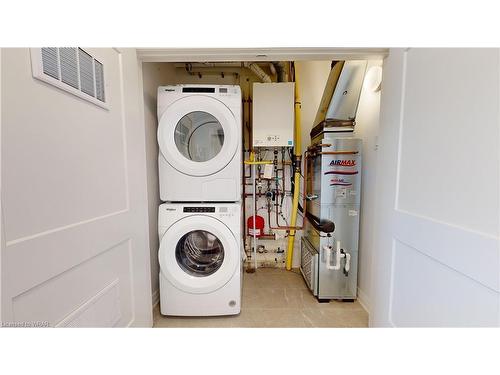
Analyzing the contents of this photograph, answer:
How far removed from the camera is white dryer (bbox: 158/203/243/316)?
1.37 m

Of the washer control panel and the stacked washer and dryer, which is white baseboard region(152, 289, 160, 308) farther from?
the washer control panel

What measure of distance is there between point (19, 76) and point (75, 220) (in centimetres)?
40

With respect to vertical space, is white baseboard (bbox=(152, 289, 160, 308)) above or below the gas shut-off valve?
below

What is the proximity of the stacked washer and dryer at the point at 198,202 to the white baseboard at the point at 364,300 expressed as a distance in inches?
40.9

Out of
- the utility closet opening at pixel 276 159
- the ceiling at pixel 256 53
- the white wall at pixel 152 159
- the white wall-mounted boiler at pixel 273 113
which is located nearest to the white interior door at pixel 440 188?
the ceiling at pixel 256 53

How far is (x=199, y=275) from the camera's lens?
4.72 ft

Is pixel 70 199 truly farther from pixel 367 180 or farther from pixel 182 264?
pixel 367 180

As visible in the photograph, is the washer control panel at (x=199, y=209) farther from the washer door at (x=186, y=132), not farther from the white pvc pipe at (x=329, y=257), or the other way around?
the white pvc pipe at (x=329, y=257)

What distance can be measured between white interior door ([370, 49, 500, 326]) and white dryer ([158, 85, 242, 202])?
920mm

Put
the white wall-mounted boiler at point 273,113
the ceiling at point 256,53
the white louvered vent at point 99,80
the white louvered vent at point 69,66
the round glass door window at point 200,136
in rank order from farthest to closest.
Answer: the white wall-mounted boiler at point 273,113, the round glass door window at point 200,136, the ceiling at point 256,53, the white louvered vent at point 99,80, the white louvered vent at point 69,66

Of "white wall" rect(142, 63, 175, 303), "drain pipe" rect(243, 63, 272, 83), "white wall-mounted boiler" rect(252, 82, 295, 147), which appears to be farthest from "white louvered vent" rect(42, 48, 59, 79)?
"drain pipe" rect(243, 63, 272, 83)

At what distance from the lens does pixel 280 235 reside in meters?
2.22

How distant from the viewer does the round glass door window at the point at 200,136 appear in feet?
4.91
